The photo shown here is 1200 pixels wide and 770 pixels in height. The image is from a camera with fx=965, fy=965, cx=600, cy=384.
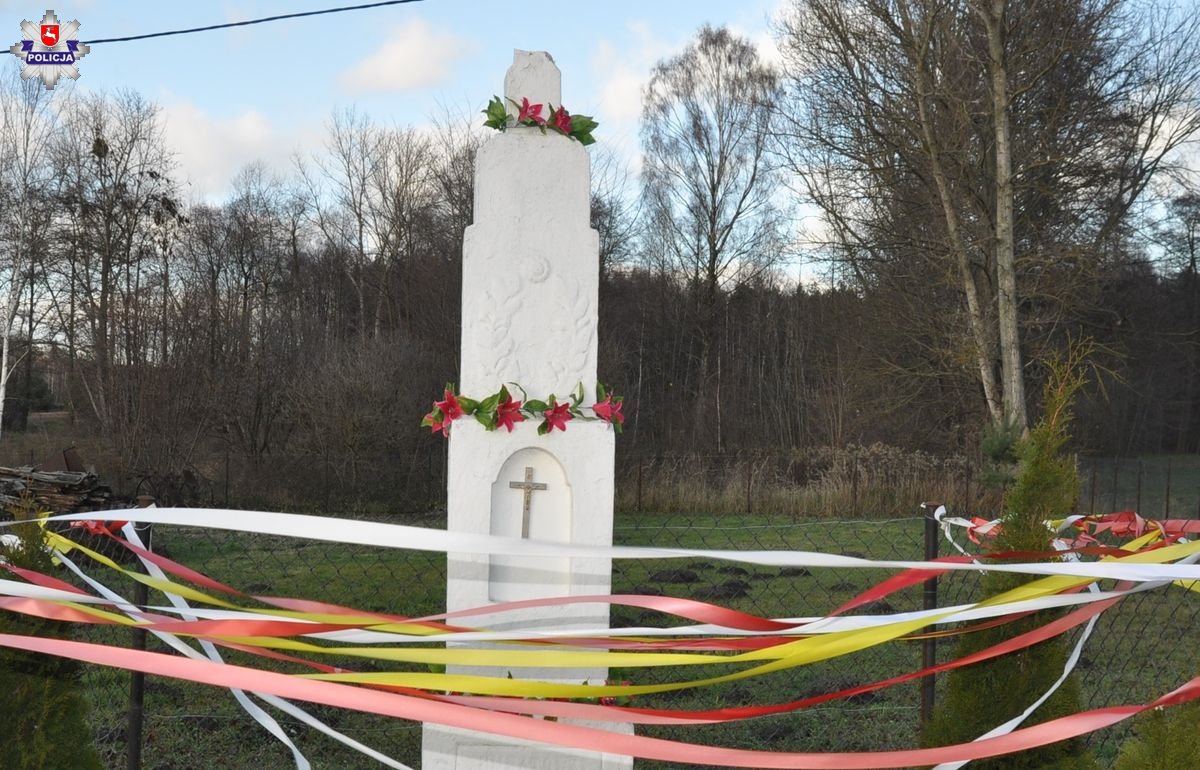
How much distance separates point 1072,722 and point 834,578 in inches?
315

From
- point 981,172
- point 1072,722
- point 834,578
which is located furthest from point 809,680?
point 981,172

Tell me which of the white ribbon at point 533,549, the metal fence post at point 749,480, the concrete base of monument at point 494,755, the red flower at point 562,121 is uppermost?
the red flower at point 562,121

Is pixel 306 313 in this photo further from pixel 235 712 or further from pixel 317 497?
pixel 235 712

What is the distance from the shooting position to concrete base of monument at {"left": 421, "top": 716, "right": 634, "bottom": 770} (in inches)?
167

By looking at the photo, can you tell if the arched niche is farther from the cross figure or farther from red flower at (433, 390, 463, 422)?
red flower at (433, 390, 463, 422)

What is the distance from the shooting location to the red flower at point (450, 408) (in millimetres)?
4363

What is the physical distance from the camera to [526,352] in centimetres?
442

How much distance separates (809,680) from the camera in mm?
6422

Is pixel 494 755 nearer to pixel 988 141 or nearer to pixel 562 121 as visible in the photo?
pixel 562 121

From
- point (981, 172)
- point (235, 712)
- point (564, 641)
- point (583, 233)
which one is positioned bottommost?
point (235, 712)

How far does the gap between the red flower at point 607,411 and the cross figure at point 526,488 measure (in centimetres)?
43

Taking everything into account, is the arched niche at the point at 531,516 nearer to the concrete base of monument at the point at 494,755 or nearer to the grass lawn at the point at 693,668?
the concrete base of monument at the point at 494,755

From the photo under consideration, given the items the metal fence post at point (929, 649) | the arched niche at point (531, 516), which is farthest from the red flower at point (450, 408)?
the metal fence post at point (929, 649)

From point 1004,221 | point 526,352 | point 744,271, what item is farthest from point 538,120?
point 744,271
